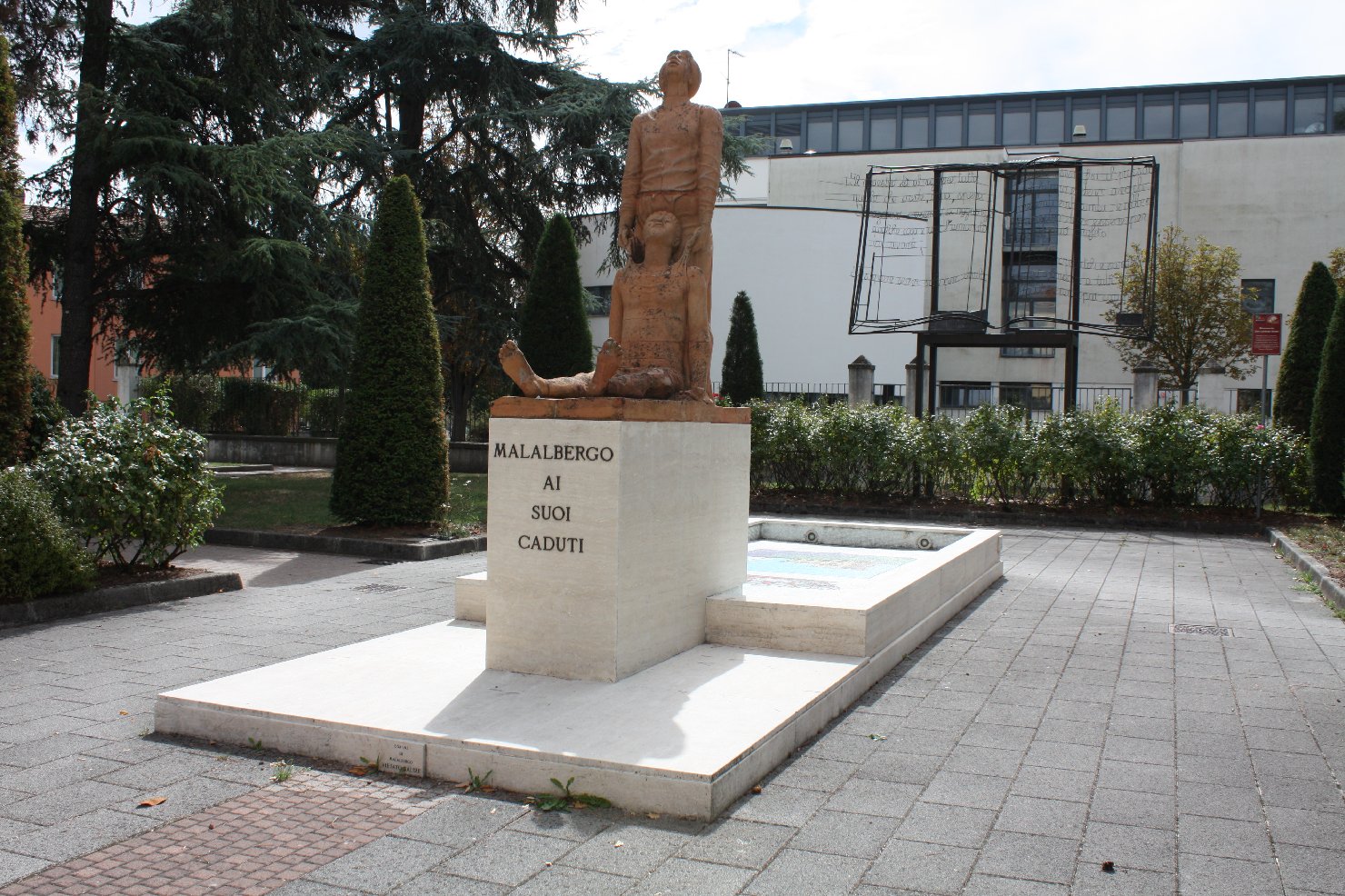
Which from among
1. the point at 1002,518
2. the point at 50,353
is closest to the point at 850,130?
the point at 1002,518

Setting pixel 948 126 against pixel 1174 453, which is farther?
pixel 948 126

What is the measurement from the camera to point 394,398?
41.4ft

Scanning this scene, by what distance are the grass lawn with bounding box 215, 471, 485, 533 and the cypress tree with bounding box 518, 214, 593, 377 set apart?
3.05 m

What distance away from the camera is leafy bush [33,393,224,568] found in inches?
317

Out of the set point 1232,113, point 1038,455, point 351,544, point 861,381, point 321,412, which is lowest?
point 351,544

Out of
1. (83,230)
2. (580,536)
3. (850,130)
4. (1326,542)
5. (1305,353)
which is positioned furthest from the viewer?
(850,130)

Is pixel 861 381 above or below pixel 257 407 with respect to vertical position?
above

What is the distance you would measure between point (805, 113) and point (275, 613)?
135 feet

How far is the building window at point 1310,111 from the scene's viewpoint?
130 ft

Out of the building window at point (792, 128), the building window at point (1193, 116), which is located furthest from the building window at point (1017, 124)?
the building window at point (792, 128)

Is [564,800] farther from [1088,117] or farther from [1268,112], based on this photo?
[1268,112]

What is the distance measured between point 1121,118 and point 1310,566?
35.7 metres

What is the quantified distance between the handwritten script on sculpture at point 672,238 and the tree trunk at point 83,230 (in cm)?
1278

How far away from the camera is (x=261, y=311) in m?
18.0
